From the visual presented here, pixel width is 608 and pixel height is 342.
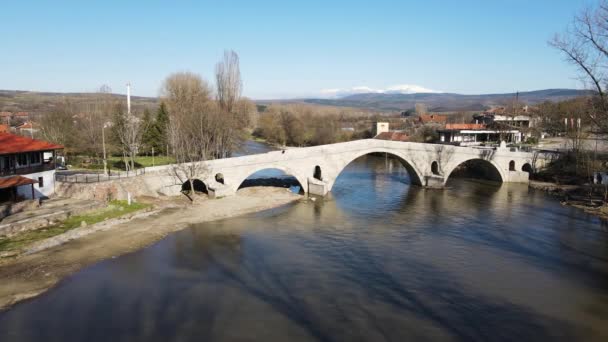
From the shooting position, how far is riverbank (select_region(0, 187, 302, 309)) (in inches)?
679

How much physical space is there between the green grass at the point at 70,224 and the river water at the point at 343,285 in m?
4.18

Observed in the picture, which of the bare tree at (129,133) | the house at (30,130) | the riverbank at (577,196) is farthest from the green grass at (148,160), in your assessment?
the riverbank at (577,196)

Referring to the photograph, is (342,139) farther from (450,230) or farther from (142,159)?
(450,230)

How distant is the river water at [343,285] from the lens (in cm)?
1452

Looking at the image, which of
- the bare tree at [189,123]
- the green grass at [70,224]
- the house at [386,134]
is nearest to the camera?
the green grass at [70,224]

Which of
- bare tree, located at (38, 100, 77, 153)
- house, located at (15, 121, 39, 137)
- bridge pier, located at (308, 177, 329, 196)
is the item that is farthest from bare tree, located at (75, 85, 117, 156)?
bridge pier, located at (308, 177, 329, 196)

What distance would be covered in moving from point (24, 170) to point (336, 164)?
77.4 feet

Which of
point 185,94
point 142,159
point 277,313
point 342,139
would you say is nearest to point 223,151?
point 142,159

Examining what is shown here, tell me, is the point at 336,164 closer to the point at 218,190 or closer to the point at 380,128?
the point at 218,190

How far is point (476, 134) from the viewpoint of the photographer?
2459 inches

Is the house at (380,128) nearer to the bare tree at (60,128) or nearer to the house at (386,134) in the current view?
the house at (386,134)

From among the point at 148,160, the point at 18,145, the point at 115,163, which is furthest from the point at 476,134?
the point at 18,145

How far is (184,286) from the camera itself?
17734 millimetres

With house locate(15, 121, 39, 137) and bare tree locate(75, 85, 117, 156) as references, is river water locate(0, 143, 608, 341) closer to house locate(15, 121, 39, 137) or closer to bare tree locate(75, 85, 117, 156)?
bare tree locate(75, 85, 117, 156)
